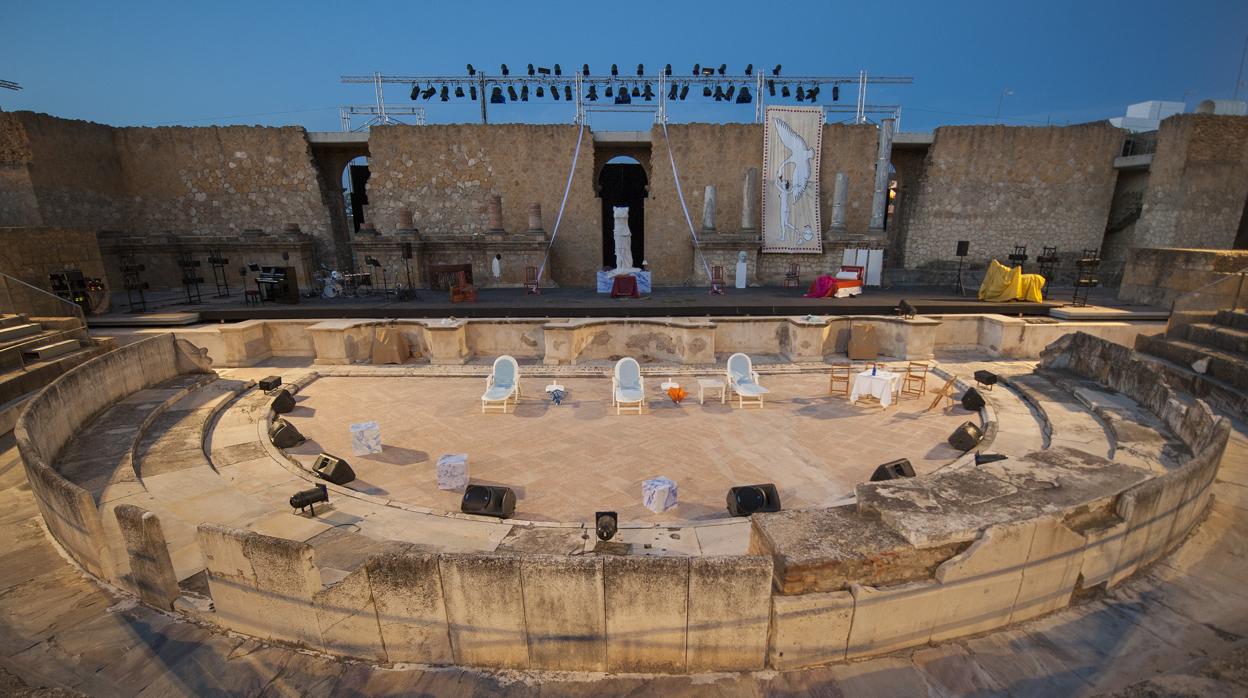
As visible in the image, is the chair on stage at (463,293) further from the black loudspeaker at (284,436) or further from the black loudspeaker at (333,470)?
the black loudspeaker at (333,470)

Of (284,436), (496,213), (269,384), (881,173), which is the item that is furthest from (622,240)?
(284,436)

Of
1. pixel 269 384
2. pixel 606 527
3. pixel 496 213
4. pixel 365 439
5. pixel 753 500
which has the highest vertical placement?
pixel 496 213

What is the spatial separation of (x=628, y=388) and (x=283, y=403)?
6153 mm

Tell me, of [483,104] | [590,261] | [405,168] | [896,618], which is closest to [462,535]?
[896,618]

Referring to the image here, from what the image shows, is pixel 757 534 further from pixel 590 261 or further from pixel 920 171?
pixel 920 171

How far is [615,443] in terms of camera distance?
25.4ft

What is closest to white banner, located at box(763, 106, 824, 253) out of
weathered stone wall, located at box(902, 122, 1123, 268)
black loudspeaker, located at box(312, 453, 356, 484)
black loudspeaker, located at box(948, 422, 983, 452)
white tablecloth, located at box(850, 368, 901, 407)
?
weathered stone wall, located at box(902, 122, 1123, 268)

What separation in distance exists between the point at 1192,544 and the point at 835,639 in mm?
4335

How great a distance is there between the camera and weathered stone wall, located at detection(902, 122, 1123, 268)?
22531mm

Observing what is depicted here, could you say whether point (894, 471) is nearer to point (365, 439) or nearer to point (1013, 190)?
point (365, 439)

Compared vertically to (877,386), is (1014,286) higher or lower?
higher

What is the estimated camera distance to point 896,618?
3.65m

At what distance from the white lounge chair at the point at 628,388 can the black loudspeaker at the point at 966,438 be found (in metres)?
4.80

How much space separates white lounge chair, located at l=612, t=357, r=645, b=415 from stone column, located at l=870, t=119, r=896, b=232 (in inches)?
707
